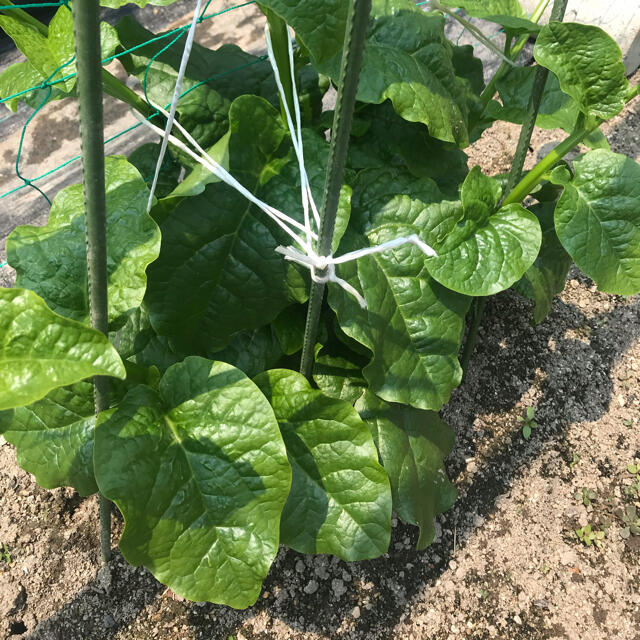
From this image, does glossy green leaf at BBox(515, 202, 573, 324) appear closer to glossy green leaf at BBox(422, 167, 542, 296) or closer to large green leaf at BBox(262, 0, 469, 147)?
glossy green leaf at BBox(422, 167, 542, 296)

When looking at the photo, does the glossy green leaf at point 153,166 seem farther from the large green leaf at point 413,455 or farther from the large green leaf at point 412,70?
the large green leaf at point 413,455

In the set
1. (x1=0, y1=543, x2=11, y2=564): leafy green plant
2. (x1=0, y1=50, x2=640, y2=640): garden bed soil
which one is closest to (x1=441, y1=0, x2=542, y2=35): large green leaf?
(x1=0, y1=50, x2=640, y2=640): garden bed soil

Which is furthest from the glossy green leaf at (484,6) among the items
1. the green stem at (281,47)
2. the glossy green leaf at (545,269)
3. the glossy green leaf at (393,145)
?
the glossy green leaf at (545,269)

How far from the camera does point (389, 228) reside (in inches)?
57.5

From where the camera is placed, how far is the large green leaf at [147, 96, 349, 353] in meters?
1.33

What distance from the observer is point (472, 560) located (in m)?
1.69

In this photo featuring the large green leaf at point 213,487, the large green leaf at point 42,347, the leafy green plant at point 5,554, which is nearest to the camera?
the large green leaf at point 42,347

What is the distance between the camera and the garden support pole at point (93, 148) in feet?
2.54

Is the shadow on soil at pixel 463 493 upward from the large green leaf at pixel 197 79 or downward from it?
downward

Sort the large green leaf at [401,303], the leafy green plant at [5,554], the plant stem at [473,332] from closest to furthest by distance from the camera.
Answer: the large green leaf at [401,303]
the leafy green plant at [5,554]
the plant stem at [473,332]

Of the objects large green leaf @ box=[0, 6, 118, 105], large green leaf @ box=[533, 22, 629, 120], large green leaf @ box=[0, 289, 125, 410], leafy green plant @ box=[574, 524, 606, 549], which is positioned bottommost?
leafy green plant @ box=[574, 524, 606, 549]

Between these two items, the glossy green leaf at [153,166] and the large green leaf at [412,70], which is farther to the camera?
the glossy green leaf at [153,166]

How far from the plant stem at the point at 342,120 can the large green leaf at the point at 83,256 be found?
304 millimetres

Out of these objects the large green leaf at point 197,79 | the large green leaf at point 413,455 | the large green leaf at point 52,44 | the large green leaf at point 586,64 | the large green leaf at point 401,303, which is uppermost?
the large green leaf at point 52,44
